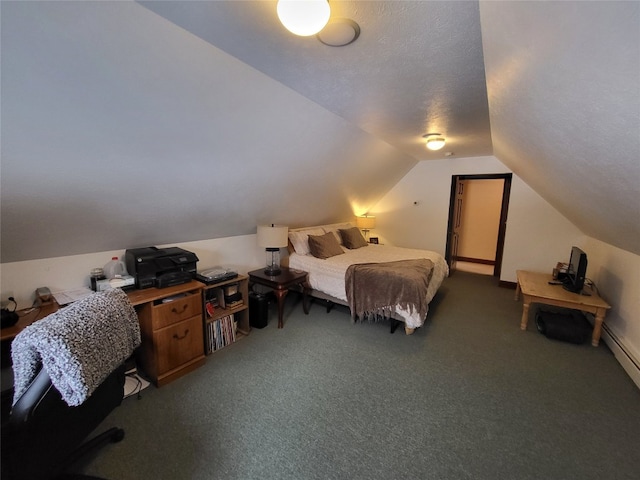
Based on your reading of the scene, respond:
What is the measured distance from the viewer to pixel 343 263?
3531mm

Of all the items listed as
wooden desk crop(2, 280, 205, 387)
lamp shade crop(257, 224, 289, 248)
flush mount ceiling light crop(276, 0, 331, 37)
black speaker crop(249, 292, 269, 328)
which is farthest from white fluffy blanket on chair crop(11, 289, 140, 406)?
lamp shade crop(257, 224, 289, 248)

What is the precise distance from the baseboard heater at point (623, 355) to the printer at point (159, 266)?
3.89m

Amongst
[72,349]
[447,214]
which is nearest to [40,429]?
[72,349]

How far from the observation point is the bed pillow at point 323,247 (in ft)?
12.4

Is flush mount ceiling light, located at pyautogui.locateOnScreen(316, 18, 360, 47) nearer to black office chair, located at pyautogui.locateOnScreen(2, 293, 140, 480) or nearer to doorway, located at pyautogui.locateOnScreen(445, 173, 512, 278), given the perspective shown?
black office chair, located at pyautogui.locateOnScreen(2, 293, 140, 480)

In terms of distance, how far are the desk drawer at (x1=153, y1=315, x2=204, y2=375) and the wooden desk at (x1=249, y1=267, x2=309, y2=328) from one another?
0.91 m

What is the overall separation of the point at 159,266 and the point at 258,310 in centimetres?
116

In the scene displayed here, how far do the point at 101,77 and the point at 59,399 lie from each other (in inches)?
58.3

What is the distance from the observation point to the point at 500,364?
2496mm

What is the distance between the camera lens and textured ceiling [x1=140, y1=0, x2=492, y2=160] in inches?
48.2

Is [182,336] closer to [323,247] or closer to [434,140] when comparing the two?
[323,247]

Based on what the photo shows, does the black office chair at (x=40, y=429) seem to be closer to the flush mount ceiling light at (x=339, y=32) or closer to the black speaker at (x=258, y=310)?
the black speaker at (x=258, y=310)

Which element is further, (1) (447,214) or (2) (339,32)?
(1) (447,214)

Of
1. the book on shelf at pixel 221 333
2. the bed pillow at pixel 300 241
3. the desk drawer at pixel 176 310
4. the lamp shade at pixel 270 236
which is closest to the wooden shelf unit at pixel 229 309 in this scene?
the book on shelf at pixel 221 333
